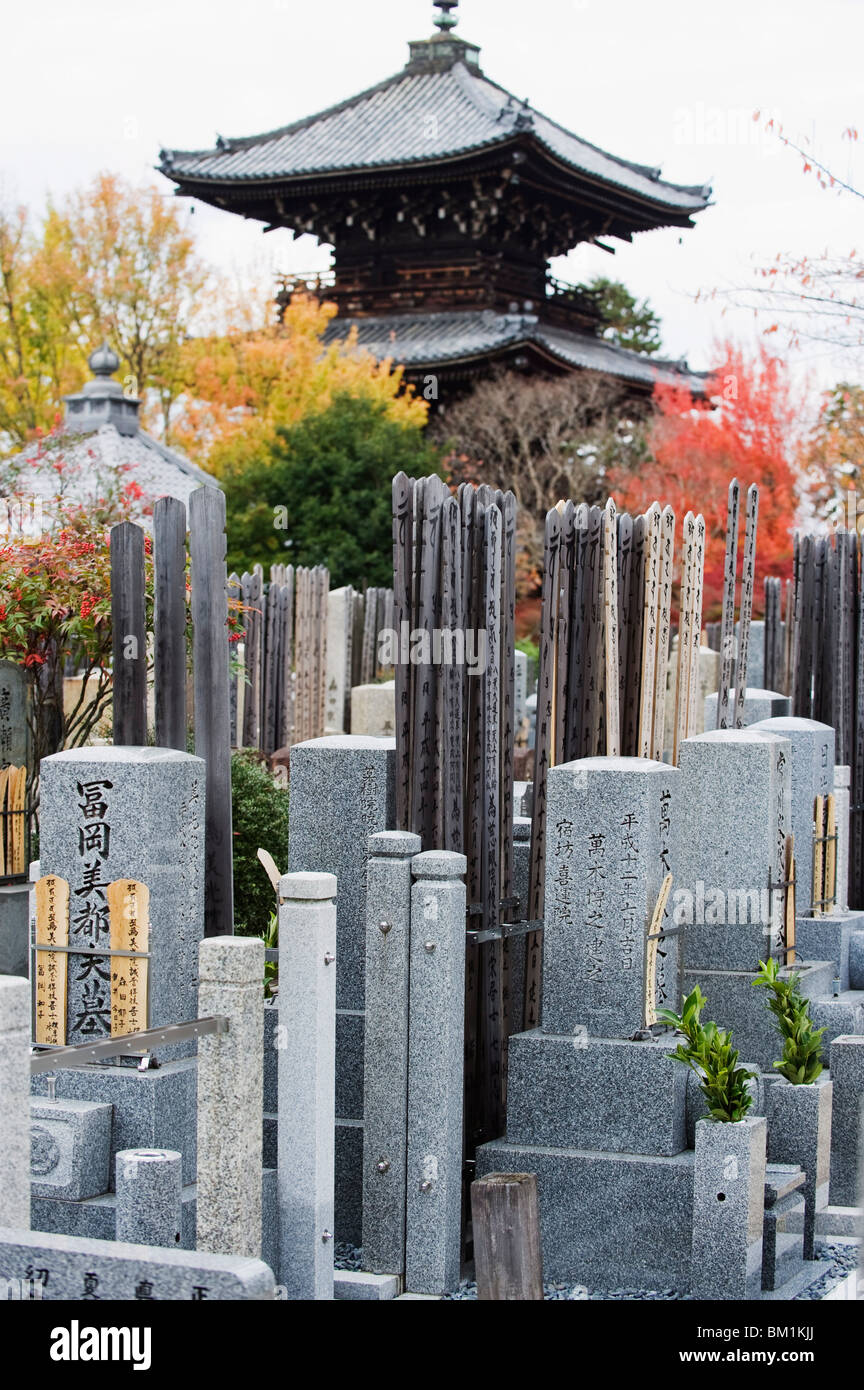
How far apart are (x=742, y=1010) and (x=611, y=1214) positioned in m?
1.45

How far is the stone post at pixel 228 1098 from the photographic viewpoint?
178 inches

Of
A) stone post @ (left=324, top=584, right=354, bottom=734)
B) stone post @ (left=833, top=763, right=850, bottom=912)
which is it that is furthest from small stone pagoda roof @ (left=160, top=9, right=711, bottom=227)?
stone post @ (left=833, top=763, right=850, bottom=912)

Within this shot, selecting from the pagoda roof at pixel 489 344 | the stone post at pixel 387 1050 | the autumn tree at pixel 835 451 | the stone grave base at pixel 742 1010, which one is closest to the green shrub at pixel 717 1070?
the stone post at pixel 387 1050

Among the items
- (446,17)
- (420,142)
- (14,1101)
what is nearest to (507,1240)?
(14,1101)

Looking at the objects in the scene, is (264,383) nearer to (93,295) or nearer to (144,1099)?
(93,295)

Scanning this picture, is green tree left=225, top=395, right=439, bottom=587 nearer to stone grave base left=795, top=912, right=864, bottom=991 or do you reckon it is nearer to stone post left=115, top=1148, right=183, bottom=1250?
stone grave base left=795, top=912, right=864, bottom=991

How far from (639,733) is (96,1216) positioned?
306 cm

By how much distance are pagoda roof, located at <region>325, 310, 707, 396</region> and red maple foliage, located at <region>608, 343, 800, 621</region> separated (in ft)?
8.74

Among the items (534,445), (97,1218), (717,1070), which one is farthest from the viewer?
(534,445)

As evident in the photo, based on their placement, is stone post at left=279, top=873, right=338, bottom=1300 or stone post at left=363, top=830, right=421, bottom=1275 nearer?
stone post at left=279, top=873, right=338, bottom=1300

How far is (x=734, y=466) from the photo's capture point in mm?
24047

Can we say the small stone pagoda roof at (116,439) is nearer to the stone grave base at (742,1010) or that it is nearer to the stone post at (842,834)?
the stone post at (842,834)

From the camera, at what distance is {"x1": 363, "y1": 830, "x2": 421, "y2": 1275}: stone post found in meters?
5.33

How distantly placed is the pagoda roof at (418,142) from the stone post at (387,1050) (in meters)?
22.7
